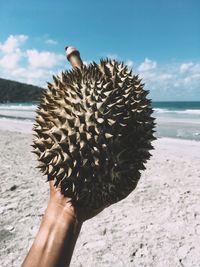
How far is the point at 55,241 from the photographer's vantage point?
0.72m

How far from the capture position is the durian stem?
113 centimetres

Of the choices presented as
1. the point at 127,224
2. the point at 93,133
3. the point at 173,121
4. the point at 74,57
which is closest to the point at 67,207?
the point at 93,133

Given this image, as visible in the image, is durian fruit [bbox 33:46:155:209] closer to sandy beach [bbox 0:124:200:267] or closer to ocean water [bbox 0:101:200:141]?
sandy beach [bbox 0:124:200:267]

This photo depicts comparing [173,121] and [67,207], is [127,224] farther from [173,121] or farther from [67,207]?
[173,121]

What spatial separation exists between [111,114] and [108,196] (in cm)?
26

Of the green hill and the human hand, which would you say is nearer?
the human hand

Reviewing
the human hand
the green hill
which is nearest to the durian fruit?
the human hand

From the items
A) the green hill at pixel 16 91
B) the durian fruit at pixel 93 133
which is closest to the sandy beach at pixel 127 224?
the durian fruit at pixel 93 133

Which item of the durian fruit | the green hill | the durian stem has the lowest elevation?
the green hill

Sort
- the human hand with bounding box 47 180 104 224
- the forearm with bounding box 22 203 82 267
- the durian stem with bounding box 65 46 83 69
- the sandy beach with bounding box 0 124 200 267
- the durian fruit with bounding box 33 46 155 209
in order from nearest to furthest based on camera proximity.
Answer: the forearm with bounding box 22 203 82 267, the human hand with bounding box 47 180 104 224, the durian fruit with bounding box 33 46 155 209, the durian stem with bounding box 65 46 83 69, the sandy beach with bounding box 0 124 200 267

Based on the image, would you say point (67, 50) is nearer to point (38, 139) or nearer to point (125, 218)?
point (38, 139)

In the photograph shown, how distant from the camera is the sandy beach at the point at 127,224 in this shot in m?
2.65

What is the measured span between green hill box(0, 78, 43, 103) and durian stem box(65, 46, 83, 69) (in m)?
85.2

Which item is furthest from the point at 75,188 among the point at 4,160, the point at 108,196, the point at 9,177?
the point at 4,160
